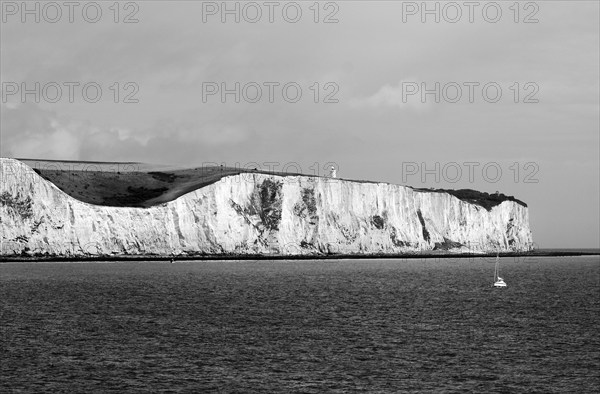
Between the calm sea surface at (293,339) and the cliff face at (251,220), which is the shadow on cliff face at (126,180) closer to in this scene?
the cliff face at (251,220)

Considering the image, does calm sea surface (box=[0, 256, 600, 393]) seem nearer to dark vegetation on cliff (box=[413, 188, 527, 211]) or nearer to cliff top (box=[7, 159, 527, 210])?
cliff top (box=[7, 159, 527, 210])

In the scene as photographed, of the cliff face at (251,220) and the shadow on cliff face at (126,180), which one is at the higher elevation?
the shadow on cliff face at (126,180)

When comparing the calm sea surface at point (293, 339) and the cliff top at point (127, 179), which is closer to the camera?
the calm sea surface at point (293, 339)

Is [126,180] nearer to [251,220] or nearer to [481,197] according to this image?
[251,220]

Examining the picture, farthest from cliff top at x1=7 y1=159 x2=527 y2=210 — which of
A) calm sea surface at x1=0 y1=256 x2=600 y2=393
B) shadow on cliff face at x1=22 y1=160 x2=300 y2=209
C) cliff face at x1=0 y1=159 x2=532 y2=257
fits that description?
calm sea surface at x1=0 y1=256 x2=600 y2=393

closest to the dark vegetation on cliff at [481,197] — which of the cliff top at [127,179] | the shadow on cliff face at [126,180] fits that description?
the cliff top at [127,179]

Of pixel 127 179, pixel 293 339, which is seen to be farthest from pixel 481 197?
pixel 293 339

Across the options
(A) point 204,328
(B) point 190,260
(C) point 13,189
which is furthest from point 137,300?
(B) point 190,260
